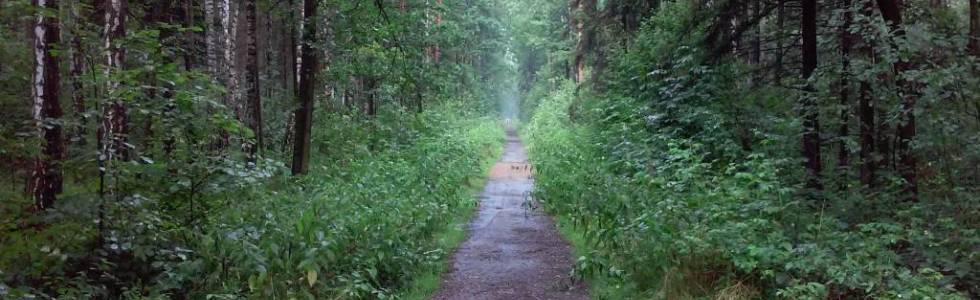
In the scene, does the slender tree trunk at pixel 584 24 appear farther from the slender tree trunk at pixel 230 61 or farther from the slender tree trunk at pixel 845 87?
the slender tree trunk at pixel 845 87

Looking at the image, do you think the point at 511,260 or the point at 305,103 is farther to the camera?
the point at 305,103

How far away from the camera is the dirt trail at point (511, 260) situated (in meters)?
7.79

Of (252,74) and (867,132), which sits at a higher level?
(252,74)

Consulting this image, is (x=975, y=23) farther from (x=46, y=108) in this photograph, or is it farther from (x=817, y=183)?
(x=46, y=108)

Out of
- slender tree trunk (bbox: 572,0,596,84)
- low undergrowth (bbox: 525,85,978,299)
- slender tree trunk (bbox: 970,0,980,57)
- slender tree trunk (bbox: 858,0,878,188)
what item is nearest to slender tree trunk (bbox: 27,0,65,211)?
low undergrowth (bbox: 525,85,978,299)

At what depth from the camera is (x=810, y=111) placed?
8102mm

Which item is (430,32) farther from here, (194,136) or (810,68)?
(194,136)

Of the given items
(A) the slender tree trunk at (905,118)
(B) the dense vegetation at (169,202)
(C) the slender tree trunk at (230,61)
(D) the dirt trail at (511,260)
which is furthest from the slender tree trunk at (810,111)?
(C) the slender tree trunk at (230,61)

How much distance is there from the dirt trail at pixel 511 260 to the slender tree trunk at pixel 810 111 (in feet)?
11.6

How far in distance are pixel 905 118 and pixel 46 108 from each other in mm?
9091

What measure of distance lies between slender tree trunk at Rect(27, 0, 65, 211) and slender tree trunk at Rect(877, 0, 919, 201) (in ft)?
28.5

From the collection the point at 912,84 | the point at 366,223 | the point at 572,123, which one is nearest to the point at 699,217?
the point at 912,84

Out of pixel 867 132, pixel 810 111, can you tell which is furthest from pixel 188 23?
pixel 867 132

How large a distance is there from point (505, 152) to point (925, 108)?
880 inches
